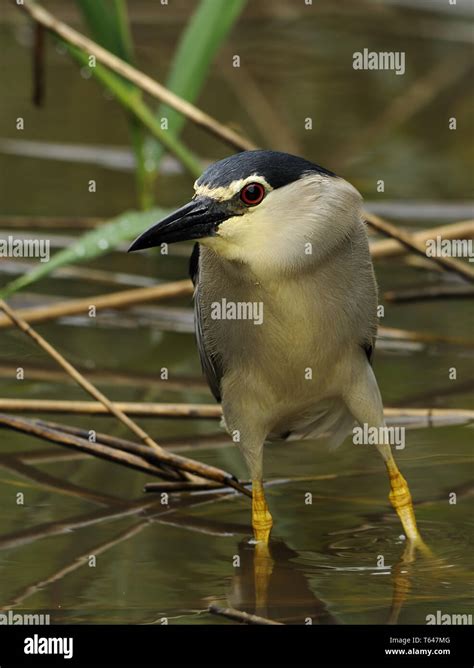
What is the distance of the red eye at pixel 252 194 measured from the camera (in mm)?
3797

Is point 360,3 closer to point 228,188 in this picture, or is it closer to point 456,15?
point 456,15

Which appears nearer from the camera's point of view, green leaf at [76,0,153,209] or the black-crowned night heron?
the black-crowned night heron

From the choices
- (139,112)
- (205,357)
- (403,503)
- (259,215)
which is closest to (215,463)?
(205,357)

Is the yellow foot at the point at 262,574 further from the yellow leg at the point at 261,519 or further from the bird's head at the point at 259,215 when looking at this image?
the bird's head at the point at 259,215

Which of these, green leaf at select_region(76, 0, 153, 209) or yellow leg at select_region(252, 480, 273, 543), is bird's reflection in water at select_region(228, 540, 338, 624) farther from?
green leaf at select_region(76, 0, 153, 209)

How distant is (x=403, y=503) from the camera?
430 centimetres

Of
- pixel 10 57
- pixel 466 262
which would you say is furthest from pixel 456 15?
pixel 466 262

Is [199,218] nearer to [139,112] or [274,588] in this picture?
[274,588]

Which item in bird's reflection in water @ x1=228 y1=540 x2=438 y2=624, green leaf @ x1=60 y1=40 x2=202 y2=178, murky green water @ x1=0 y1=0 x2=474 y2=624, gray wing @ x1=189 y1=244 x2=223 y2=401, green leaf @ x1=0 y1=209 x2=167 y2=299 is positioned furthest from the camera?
green leaf @ x1=60 y1=40 x2=202 y2=178

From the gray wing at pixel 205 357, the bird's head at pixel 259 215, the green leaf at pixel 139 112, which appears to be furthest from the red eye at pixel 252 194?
the green leaf at pixel 139 112

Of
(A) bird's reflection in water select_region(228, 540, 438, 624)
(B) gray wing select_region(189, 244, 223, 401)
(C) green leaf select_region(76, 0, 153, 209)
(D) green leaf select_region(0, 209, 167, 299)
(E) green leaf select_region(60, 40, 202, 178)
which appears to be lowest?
(A) bird's reflection in water select_region(228, 540, 438, 624)

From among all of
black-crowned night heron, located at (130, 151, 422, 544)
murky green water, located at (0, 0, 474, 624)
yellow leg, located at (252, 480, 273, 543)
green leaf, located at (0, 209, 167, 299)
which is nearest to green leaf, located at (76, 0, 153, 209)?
green leaf, located at (0, 209, 167, 299)

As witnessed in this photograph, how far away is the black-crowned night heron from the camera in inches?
151

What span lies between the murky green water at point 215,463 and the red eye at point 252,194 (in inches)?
43.5
